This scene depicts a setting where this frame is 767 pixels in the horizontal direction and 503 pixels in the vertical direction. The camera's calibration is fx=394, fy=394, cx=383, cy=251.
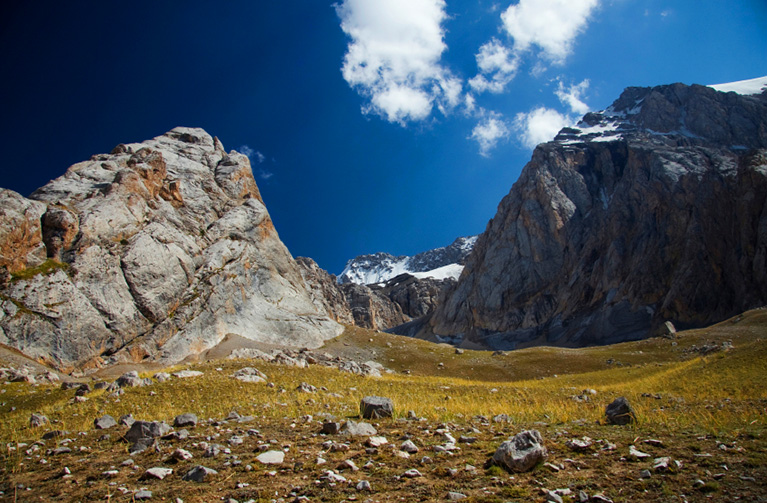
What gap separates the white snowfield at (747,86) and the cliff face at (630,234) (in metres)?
15.9

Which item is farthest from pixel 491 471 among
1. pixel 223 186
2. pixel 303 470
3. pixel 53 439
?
pixel 223 186

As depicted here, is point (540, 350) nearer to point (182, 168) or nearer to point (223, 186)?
point (223, 186)

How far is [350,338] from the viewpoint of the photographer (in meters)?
67.4

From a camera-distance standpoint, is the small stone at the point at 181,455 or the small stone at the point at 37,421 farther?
the small stone at the point at 37,421

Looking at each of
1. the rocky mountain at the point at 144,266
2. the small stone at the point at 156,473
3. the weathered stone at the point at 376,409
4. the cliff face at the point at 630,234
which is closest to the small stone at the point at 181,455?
the small stone at the point at 156,473

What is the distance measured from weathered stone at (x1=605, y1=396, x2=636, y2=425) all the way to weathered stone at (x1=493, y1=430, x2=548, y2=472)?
4.77m

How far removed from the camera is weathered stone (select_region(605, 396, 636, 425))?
10.0 meters

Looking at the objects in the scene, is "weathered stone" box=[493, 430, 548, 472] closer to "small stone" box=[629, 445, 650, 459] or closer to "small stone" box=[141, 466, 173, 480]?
"small stone" box=[629, 445, 650, 459]

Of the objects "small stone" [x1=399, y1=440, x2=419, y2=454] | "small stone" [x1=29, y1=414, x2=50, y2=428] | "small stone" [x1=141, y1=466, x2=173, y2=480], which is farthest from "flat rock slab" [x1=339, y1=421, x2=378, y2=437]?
"small stone" [x1=29, y1=414, x2=50, y2=428]

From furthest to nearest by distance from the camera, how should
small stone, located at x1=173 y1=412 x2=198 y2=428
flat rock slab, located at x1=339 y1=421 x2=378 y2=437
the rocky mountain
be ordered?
1. the rocky mountain
2. small stone, located at x1=173 y1=412 x2=198 y2=428
3. flat rock slab, located at x1=339 y1=421 x2=378 y2=437

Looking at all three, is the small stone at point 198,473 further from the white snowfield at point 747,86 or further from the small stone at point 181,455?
the white snowfield at point 747,86

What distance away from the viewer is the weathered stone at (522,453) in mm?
6305

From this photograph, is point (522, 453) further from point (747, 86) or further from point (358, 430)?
point (747, 86)

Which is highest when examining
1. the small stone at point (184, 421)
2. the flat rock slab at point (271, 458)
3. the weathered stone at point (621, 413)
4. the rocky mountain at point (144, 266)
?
the rocky mountain at point (144, 266)
